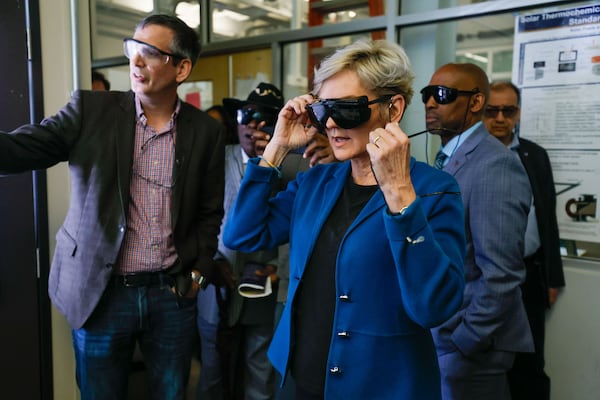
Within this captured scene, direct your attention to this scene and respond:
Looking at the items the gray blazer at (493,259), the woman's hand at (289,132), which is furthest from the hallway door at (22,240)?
the gray blazer at (493,259)

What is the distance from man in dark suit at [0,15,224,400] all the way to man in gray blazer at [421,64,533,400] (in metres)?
1.02

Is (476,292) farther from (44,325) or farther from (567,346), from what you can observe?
(44,325)

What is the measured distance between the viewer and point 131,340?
73.9 inches

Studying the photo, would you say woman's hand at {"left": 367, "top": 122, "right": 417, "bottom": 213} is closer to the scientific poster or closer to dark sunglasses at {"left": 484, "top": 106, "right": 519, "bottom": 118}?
dark sunglasses at {"left": 484, "top": 106, "right": 519, "bottom": 118}

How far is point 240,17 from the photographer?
4129mm

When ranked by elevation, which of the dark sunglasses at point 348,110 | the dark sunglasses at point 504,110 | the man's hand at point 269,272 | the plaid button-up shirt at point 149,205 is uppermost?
the dark sunglasses at point 504,110

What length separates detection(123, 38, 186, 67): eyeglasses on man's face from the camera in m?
1.80

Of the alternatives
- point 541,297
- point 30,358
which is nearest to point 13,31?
point 30,358

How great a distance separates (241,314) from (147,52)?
1.29 m

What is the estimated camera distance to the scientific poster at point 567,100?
100 inches

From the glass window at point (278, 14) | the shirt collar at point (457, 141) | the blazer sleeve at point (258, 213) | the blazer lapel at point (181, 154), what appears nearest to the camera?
the blazer sleeve at point (258, 213)

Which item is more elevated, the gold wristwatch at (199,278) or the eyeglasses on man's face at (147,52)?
the eyeglasses on man's face at (147,52)

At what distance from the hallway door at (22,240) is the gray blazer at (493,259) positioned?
1713mm

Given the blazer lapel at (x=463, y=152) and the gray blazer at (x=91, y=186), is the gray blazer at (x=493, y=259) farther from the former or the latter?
the gray blazer at (x=91, y=186)
